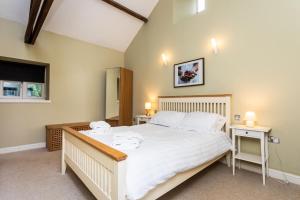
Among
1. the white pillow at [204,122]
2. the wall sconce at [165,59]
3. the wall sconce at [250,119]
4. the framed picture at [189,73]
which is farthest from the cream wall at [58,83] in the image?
the wall sconce at [250,119]

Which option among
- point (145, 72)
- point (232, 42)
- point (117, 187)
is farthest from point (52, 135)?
point (232, 42)

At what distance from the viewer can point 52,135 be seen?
3.61 metres

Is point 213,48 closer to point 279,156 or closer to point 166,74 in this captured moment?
point 166,74

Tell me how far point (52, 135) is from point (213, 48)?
3.81 metres

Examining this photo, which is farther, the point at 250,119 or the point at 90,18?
the point at 90,18

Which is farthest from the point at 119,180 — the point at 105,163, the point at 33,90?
the point at 33,90

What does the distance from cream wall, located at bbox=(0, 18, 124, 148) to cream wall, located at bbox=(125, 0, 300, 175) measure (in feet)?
7.41

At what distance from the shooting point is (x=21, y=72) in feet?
12.7

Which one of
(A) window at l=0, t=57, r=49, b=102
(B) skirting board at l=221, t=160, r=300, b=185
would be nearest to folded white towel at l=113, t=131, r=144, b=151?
(B) skirting board at l=221, t=160, r=300, b=185

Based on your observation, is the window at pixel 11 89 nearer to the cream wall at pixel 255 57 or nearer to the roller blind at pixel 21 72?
the roller blind at pixel 21 72

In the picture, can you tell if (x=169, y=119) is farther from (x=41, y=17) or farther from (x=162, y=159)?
(x=41, y=17)

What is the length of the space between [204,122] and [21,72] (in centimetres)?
421

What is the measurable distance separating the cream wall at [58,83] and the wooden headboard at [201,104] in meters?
2.05

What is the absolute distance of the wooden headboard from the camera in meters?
2.80
